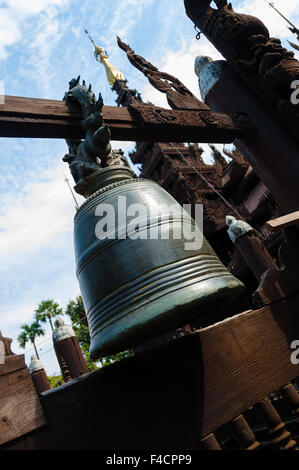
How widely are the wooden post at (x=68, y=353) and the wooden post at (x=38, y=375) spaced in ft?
3.72

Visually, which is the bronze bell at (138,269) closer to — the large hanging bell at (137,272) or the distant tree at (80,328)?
the large hanging bell at (137,272)

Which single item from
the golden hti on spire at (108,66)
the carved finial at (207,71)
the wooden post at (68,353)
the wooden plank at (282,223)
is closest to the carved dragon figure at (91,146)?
A: the wooden plank at (282,223)

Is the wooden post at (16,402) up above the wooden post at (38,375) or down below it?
below

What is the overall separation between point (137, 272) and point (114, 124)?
1366mm

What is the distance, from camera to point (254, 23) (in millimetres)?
2668

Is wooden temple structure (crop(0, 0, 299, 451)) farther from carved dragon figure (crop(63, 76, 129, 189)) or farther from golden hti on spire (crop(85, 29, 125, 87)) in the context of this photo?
golden hti on spire (crop(85, 29, 125, 87))

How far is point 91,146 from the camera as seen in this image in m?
1.47

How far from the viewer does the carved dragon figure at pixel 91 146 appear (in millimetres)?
1440

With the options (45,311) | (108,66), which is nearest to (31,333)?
(45,311)

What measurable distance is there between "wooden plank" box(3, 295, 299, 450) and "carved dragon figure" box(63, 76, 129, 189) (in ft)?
2.98

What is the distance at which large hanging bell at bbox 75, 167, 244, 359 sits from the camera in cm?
92

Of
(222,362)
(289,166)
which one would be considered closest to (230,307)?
(289,166)
